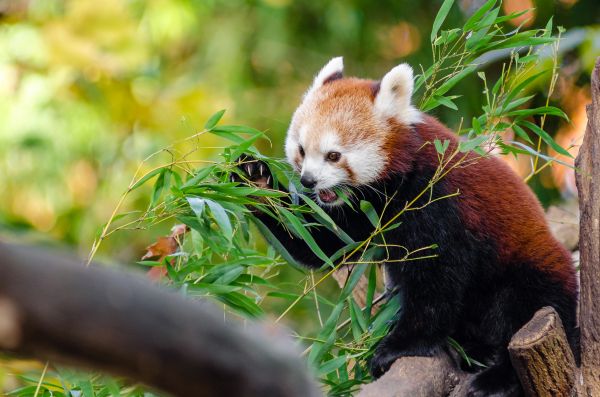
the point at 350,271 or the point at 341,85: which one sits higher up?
the point at 341,85

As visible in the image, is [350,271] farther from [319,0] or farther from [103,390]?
[319,0]

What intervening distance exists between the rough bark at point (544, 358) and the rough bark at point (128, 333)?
135 cm

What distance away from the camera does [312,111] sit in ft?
9.12

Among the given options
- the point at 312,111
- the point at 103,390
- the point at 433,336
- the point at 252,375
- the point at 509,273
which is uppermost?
the point at 252,375

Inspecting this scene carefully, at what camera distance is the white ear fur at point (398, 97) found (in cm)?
265

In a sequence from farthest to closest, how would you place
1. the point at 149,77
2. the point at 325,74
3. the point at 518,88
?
the point at 149,77, the point at 325,74, the point at 518,88

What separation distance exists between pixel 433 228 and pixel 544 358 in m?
0.54

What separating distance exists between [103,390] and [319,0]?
4793 millimetres

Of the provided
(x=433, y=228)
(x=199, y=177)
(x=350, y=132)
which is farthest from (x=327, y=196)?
(x=199, y=177)

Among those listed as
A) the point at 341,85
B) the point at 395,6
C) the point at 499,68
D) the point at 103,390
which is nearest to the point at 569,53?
the point at 499,68

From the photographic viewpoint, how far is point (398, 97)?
267cm

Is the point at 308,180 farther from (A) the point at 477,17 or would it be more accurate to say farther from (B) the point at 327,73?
(A) the point at 477,17

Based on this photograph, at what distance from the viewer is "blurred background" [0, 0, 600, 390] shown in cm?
567

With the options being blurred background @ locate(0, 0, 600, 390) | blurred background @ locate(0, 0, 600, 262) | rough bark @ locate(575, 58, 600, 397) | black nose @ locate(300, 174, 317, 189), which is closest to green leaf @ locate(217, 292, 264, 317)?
black nose @ locate(300, 174, 317, 189)
